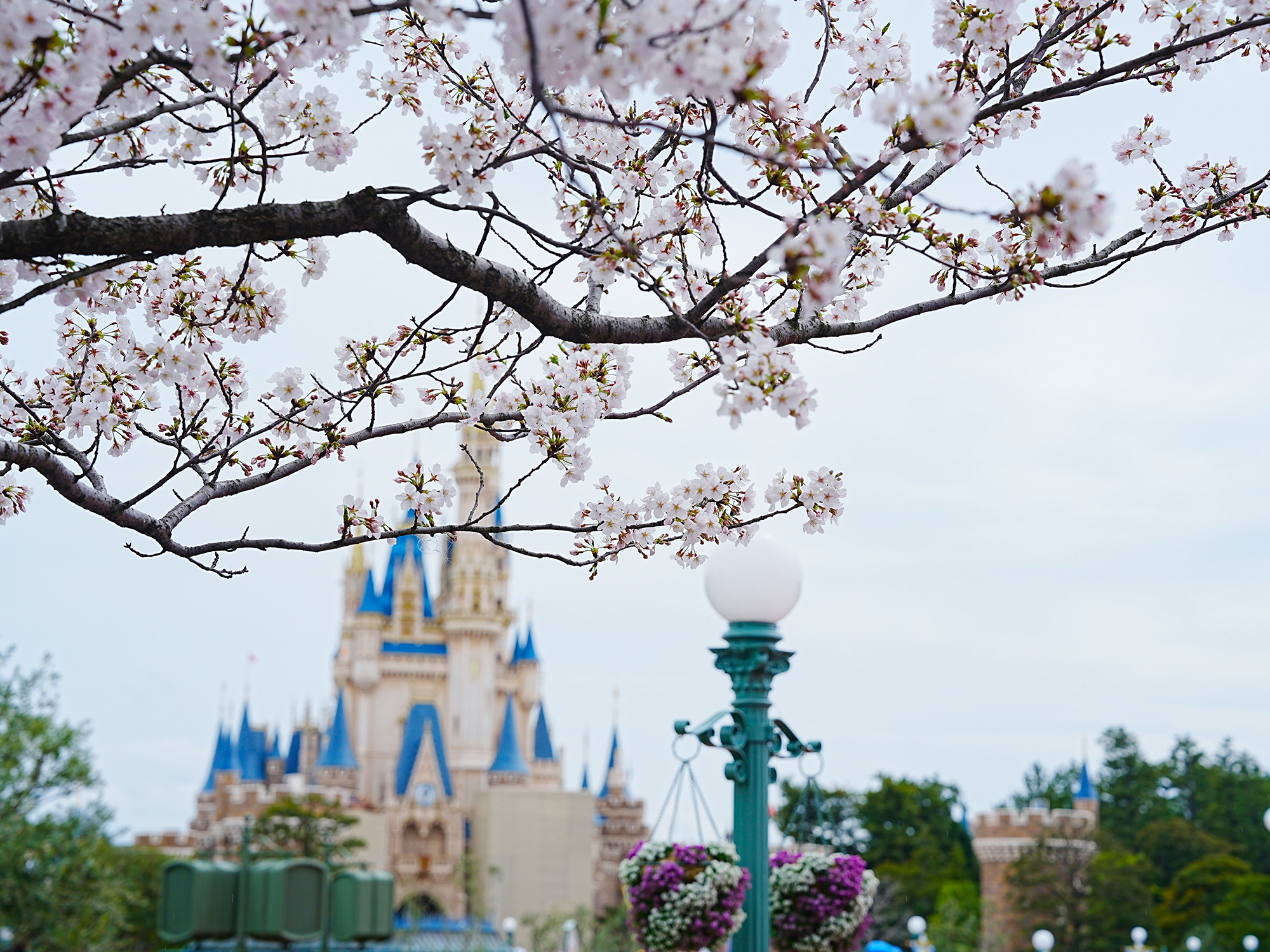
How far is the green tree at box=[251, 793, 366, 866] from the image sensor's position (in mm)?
46031

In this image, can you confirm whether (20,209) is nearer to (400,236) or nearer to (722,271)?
(400,236)

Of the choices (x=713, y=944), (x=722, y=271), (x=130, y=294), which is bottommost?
(x=713, y=944)

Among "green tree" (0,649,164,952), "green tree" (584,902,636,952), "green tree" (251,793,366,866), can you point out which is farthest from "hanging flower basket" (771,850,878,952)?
"green tree" (251,793,366,866)

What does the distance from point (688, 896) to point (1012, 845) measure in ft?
131

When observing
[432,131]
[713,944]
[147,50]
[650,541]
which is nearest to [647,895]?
[713,944]

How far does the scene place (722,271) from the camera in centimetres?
315

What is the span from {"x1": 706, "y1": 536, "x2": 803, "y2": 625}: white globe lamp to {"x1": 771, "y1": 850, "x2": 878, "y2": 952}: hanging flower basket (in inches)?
42.8

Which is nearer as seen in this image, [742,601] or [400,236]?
[400,236]

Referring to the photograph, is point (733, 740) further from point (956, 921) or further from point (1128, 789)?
point (1128, 789)

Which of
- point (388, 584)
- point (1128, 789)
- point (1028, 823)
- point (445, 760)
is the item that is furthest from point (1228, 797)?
point (388, 584)

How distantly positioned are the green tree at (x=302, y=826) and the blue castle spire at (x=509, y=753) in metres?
9.25

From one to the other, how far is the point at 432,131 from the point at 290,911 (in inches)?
137

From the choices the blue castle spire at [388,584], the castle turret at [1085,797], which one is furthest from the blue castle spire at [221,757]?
the castle turret at [1085,797]

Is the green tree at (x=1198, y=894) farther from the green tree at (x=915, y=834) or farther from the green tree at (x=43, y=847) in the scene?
the green tree at (x=43, y=847)
